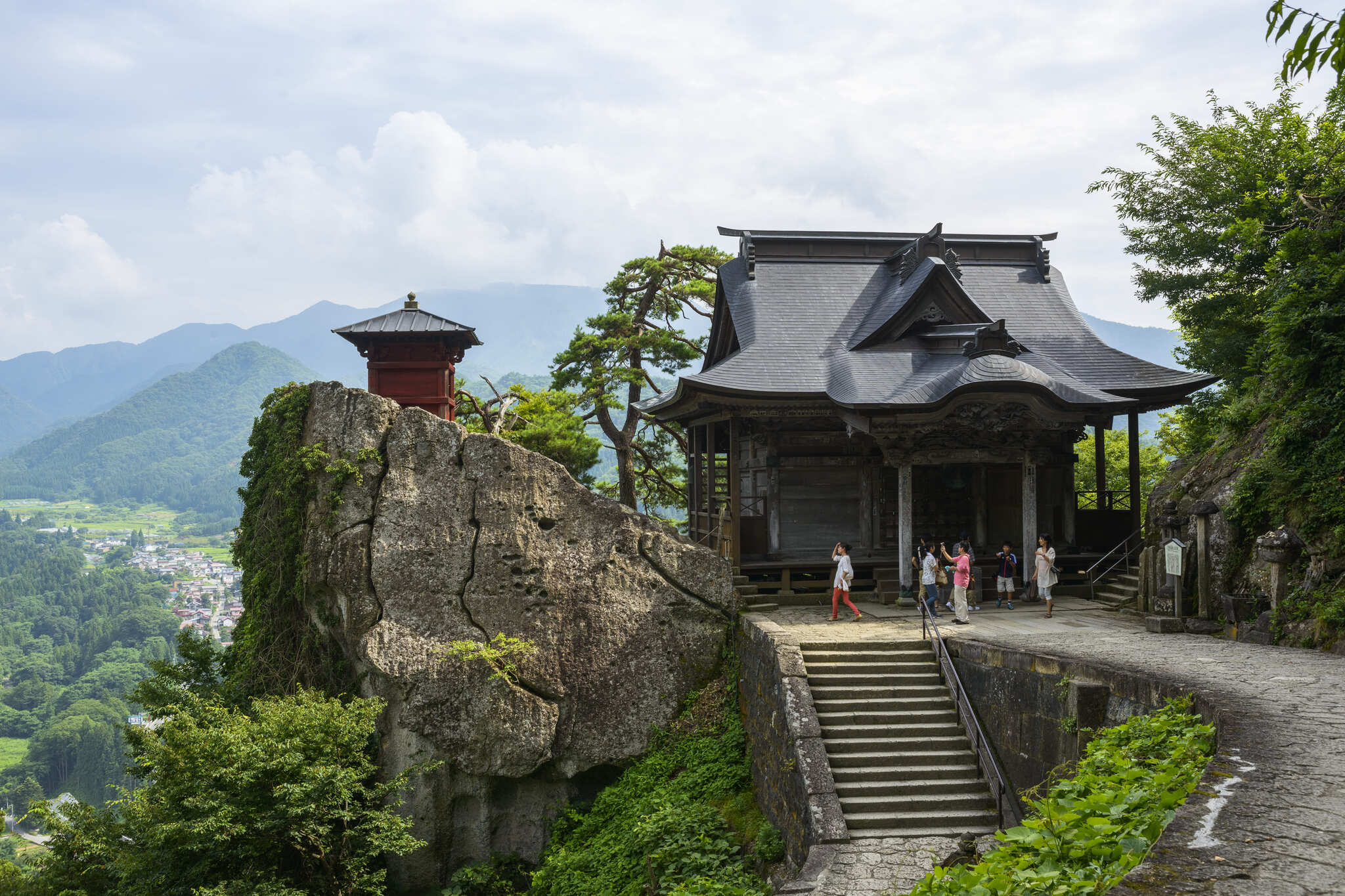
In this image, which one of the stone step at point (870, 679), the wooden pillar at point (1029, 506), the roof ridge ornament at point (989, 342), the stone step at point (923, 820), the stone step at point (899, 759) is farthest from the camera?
the wooden pillar at point (1029, 506)

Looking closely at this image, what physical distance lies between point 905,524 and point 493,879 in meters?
9.49

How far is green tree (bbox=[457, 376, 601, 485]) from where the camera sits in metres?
22.1

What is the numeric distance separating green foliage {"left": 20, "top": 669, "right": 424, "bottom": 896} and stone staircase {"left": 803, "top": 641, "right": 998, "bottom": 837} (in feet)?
21.7

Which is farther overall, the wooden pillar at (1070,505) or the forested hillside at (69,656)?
the forested hillside at (69,656)

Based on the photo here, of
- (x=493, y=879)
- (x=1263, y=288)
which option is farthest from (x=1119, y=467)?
(x=493, y=879)

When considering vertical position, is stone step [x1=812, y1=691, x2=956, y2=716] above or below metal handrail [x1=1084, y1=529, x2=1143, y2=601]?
below

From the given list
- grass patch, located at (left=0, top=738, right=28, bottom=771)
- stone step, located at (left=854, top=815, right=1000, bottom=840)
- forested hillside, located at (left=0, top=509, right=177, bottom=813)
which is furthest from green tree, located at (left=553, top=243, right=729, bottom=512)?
grass patch, located at (left=0, top=738, right=28, bottom=771)

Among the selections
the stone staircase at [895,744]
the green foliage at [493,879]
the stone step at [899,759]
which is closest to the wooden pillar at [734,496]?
the stone staircase at [895,744]

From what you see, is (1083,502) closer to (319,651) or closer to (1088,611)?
(1088,611)

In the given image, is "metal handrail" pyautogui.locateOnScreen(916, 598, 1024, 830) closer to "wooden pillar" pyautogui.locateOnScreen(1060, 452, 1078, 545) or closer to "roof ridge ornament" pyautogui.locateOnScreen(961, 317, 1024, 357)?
"roof ridge ornament" pyautogui.locateOnScreen(961, 317, 1024, 357)

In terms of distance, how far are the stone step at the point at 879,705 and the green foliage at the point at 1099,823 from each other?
14.1 feet

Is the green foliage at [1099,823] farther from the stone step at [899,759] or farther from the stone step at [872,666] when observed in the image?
the stone step at [872,666]

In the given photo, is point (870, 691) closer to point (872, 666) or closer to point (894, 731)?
point (872, 666)

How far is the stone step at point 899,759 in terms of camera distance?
10.6 m
